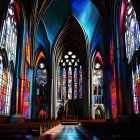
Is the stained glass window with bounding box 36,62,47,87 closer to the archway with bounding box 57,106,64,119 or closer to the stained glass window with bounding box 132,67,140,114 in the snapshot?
the archway with bounding box 57,106,64,119

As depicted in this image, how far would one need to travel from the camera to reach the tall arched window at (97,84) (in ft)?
126

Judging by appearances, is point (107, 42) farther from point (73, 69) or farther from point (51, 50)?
point (73, 69)

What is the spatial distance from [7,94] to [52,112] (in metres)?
16.2

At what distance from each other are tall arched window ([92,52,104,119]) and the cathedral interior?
173 mm

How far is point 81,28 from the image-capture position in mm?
36906

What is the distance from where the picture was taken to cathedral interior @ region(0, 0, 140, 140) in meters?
19.8

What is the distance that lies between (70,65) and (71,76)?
2244 millimetres

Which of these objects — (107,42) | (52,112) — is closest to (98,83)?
(52,112)

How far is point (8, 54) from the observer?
874 inches

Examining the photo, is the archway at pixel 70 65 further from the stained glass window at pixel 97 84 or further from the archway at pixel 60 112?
the stained glass window at pixel 97 84

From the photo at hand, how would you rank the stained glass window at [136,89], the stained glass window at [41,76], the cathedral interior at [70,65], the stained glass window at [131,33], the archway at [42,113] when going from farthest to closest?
the stained glass window at [41,76] < the archway at [42,113] < the stained glass window at [131,33] < the cathedral interior at [70,65] < the stained glass window at [136,89]

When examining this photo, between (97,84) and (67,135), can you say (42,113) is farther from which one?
(67,135)

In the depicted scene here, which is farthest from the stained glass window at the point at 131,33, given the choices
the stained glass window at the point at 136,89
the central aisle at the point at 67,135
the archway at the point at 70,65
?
the archway at the point at 70,65

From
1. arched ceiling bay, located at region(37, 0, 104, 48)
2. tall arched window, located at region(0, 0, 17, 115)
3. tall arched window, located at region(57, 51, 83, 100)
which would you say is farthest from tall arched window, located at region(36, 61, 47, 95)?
tall arched window, located at region(0, 0, 17, 115)
